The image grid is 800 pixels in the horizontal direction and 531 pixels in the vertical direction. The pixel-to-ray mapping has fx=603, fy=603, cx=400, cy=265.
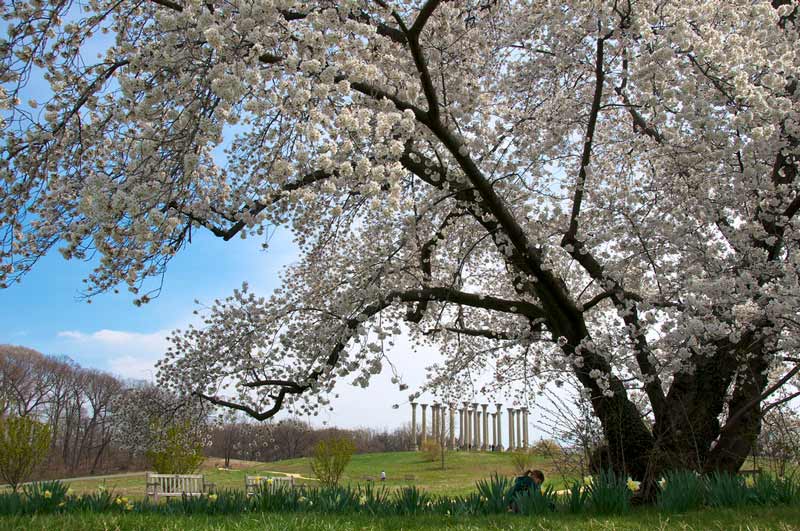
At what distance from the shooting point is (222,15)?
14.5 ft

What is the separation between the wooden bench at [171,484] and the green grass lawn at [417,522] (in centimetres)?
613

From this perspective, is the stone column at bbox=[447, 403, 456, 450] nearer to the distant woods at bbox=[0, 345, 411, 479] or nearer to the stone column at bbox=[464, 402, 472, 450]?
the stone column at bbox=[464, 402, 472, 450]

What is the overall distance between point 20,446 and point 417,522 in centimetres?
1139

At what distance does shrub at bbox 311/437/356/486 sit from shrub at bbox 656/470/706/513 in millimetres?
11205

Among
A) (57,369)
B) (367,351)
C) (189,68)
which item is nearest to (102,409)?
(57,369)

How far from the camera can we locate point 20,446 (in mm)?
12609

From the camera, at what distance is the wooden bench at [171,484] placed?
1068 cm

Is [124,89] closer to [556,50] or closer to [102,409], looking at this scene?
[556,50]

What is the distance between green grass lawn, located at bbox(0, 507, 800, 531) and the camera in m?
4.29

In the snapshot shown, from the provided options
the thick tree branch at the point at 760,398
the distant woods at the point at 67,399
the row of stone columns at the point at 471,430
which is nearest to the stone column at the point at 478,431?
the row of stone columns at the point at 471,430

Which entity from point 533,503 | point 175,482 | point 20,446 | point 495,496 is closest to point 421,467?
point 175,482

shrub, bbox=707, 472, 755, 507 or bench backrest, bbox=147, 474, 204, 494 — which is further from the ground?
shrub, bbox=707, 472, 755, 507

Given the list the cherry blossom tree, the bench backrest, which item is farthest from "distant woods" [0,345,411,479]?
the cherry blossom tree

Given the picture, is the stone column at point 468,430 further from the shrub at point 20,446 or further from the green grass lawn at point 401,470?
the shrub at point 20,446
